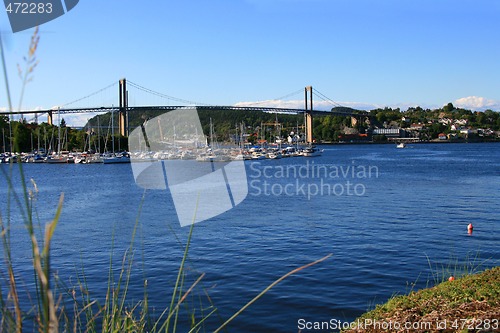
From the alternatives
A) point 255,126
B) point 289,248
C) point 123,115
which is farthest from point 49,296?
point 255,126

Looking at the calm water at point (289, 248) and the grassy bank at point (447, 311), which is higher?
the grassy bank at point (447, 311)

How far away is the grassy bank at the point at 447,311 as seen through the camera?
3939mm

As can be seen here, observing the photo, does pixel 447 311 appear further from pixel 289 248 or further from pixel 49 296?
pixel 289 248

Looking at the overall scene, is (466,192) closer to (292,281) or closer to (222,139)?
(292,281)

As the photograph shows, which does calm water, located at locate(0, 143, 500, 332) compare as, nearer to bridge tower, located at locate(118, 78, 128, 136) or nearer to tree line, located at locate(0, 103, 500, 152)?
tree line, located at locate(0, 103, 500, 152)

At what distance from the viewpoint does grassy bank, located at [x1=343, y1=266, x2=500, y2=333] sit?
3.94 meters

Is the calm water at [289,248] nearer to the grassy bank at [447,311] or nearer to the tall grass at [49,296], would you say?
the tall grass at [49,296]

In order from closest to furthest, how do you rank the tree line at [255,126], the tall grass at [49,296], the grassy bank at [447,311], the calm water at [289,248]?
the tall grass at [49,296]
the grassy bank at [447,311]
the calm water at [289,248]
the tree line at [255,126]

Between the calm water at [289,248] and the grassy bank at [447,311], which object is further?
the calm water at [289,248]

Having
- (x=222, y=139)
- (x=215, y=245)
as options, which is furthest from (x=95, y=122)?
(x=215, y=245)

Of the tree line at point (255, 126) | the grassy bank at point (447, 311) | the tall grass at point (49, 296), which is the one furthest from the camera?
the tree line at point (255, 126)

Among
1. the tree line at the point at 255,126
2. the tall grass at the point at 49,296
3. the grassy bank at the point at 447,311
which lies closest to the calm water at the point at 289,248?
the tall grass at the point at 49,296

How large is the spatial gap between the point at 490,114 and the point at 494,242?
17072cm

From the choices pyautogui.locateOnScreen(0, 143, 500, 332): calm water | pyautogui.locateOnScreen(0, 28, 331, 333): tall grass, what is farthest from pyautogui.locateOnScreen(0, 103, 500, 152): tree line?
pyautogui.locateOnScreen(0, 28, 331, 333): tall grass
